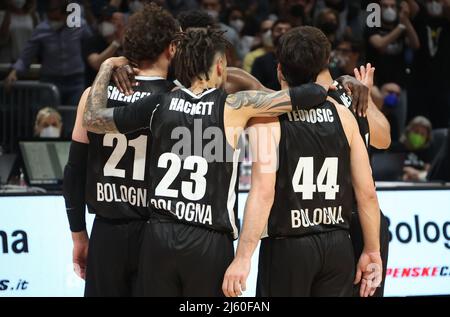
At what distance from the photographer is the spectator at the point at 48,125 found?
9.25 metres

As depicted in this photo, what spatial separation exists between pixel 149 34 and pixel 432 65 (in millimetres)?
8349

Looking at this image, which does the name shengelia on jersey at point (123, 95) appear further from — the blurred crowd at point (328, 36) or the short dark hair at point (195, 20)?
the blurred crowd at point (328, 36)

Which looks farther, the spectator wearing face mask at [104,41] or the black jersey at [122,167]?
A: the spectator wearing face mask at [104,41]

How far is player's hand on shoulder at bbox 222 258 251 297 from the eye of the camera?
4.61m

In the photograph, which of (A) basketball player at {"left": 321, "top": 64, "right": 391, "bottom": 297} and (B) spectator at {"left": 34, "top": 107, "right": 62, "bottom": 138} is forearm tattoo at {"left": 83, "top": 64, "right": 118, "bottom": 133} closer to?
(A) basketball player at {"left": 321, "top": 64, "right": 391, "bottom": 297}

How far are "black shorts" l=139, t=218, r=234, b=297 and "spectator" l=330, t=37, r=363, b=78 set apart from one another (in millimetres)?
6684

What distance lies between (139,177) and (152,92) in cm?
47

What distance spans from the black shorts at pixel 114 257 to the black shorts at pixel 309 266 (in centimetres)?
72

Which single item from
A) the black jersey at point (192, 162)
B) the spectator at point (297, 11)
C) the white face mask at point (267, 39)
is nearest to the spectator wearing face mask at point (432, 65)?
the spectator at point (297, 11)

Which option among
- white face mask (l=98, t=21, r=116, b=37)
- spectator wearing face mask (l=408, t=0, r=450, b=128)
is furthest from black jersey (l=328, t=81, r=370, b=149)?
spectator wearing face mask (l=408, t=0, r=450, b=128)

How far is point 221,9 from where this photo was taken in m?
13.4

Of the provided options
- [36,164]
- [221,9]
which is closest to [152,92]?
[36,164]
